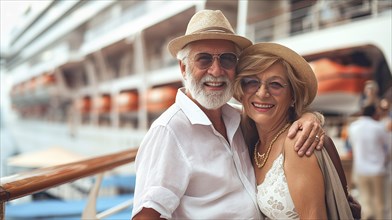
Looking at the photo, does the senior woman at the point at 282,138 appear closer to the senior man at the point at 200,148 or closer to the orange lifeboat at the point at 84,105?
the senior man at the point at 200,148

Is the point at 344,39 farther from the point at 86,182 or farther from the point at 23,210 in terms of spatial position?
the point at 86,182

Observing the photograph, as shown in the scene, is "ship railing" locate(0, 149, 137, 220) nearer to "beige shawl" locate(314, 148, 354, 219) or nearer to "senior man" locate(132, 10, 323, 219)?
"senior man" locate(132, 10, 323, 219)

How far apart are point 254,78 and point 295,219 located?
32 cm

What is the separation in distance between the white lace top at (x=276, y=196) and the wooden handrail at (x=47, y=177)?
432 millimetres

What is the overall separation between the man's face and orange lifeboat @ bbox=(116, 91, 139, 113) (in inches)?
222

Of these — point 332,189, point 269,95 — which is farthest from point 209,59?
point 332,189

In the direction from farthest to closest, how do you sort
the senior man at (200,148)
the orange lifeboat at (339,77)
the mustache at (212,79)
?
the orange lifeboat at (339,77) < the mustache at (212,79) < the senior man at (200,148)

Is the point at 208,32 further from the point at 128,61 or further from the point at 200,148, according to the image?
the point at 128,61

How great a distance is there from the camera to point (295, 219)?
2.56 feet

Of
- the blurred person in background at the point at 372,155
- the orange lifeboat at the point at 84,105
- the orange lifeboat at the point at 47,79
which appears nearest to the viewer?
the blurred person in background at the point at 372,155

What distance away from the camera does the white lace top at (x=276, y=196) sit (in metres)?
0.77

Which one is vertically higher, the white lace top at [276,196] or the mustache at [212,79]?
the mustache at [212,79]

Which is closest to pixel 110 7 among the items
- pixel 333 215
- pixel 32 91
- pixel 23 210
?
pixel 23 210

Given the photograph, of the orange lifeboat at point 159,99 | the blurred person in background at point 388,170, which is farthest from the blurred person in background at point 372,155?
the orange lifeboat at point 159,99
